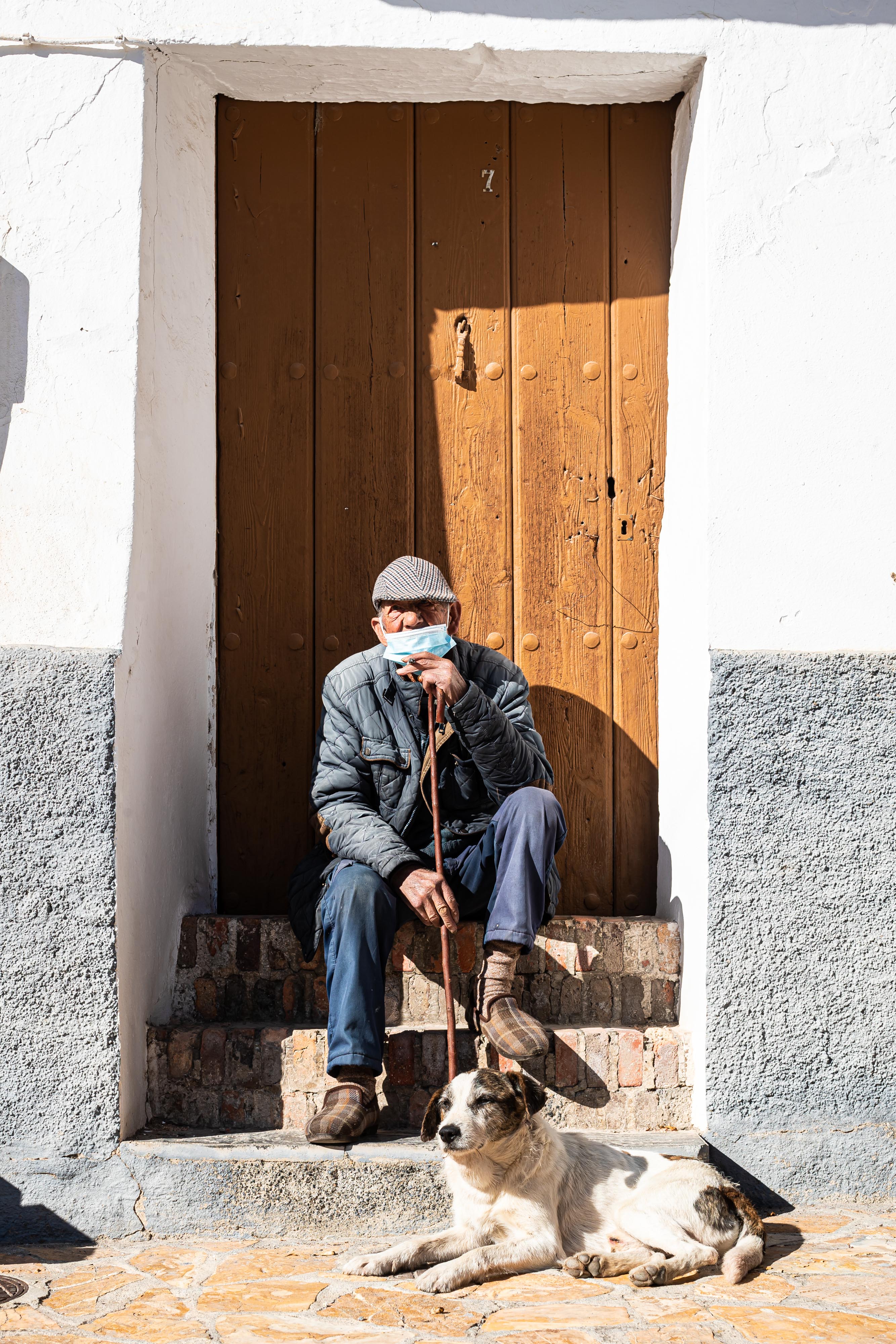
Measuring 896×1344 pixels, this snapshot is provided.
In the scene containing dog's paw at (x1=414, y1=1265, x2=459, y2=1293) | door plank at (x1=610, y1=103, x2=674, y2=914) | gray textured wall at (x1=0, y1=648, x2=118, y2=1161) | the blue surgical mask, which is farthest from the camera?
Answer: door plank at (x1=610, y1=103, x2=674, y2=914)

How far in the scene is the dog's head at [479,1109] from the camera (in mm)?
2637

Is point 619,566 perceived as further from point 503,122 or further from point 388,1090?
point 388,1090

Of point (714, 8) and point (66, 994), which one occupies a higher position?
point (714, 8)

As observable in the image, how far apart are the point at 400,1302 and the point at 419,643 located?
5.42 ft

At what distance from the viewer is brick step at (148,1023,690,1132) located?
3.21m

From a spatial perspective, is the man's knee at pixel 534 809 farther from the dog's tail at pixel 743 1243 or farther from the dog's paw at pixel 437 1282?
the dog's paw at pixel 437 1282

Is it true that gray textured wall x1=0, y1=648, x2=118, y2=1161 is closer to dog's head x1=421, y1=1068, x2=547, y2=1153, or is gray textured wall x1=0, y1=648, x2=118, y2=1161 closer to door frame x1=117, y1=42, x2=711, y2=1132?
door frame x1=117, y1=42, x2=711, y2=1132

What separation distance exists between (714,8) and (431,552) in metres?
1.74

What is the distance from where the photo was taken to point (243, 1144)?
10.0 feet

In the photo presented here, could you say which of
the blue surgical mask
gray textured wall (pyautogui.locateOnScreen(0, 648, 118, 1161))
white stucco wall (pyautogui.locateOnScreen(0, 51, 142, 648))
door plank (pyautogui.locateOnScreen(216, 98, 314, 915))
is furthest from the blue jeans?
white stucco wall (pyautogui.locateOnScreen(0, 51, 142, 648))

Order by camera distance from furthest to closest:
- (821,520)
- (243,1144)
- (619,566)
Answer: (619,566) < (821,520) < (243,1144)

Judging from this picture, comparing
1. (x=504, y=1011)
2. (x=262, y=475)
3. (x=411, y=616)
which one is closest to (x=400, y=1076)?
(x=504, y=1011)

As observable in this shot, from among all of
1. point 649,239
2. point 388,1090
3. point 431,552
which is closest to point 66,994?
point 388,1090

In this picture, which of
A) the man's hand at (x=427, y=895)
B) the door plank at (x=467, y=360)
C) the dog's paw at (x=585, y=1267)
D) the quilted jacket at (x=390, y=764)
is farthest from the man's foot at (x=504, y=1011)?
the door plank at (x=467, y=360)
